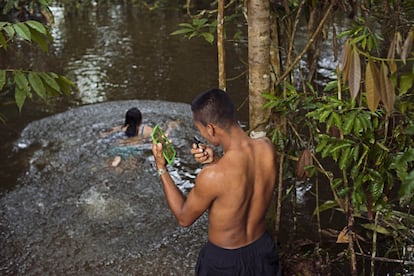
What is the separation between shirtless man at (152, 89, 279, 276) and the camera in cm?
222

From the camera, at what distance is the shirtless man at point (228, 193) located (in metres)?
2.22

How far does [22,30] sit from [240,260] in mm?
1488

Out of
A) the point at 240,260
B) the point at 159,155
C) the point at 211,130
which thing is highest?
the point at 211,130

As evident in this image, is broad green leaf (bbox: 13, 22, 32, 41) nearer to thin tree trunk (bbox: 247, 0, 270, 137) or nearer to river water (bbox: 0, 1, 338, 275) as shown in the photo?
thin tree trunk (bbox: 247, 0, 270, 137)

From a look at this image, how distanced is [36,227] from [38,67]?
207 inches

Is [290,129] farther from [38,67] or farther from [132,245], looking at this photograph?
[38,67]

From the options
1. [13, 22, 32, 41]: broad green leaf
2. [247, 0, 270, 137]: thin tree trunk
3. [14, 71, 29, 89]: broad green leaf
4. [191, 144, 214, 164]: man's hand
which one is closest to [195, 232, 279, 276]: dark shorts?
[191, 144, 214, 164]: man's hand

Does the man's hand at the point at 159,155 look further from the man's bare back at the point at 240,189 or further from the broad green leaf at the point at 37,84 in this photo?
the broad green leaf at the point at 37,84

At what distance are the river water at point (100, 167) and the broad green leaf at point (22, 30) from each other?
1.53 meters

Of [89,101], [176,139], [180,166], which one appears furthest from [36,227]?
[89,101]

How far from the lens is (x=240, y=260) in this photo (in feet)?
8.02

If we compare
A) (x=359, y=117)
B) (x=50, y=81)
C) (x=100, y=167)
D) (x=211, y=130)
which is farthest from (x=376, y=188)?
(x=100, y=167)

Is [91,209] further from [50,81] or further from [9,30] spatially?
[9,30]

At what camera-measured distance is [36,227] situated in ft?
13.8
